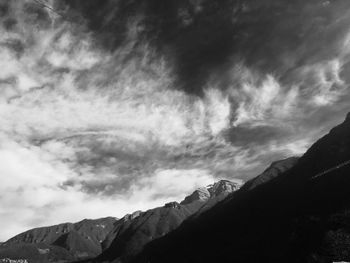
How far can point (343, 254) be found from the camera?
7815 inches
